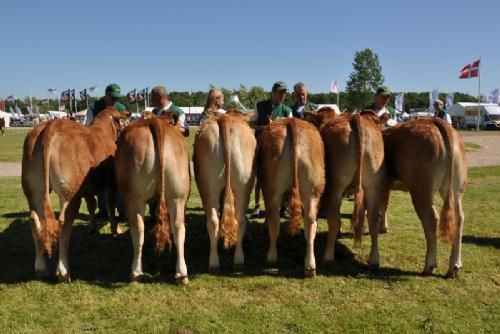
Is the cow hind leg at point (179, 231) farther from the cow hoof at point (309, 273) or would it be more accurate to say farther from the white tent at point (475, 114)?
the white tent at point (475, 114)

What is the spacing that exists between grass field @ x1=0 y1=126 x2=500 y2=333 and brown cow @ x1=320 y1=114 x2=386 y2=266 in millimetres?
674

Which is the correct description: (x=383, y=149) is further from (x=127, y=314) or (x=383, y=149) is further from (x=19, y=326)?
(x=19, y=326)

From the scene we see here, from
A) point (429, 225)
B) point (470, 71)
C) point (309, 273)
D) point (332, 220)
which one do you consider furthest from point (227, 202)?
point (470, 71)

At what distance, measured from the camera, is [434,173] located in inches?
203

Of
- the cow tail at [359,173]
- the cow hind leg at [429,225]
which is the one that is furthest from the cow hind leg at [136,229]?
the cow hind leg at [429,225]

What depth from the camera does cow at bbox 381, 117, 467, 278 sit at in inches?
201

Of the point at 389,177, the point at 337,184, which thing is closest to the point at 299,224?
the point at 337,184

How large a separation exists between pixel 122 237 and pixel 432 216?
4586 mm

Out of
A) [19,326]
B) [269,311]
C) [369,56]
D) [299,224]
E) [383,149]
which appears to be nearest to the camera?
[19,326]

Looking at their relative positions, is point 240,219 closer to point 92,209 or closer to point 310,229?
point 310,229

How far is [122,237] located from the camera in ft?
22.9

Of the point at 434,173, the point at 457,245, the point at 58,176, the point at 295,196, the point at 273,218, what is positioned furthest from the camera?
the point at 273,218

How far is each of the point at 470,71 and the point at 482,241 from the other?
4327cm

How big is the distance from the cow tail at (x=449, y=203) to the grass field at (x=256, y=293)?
583 mm
